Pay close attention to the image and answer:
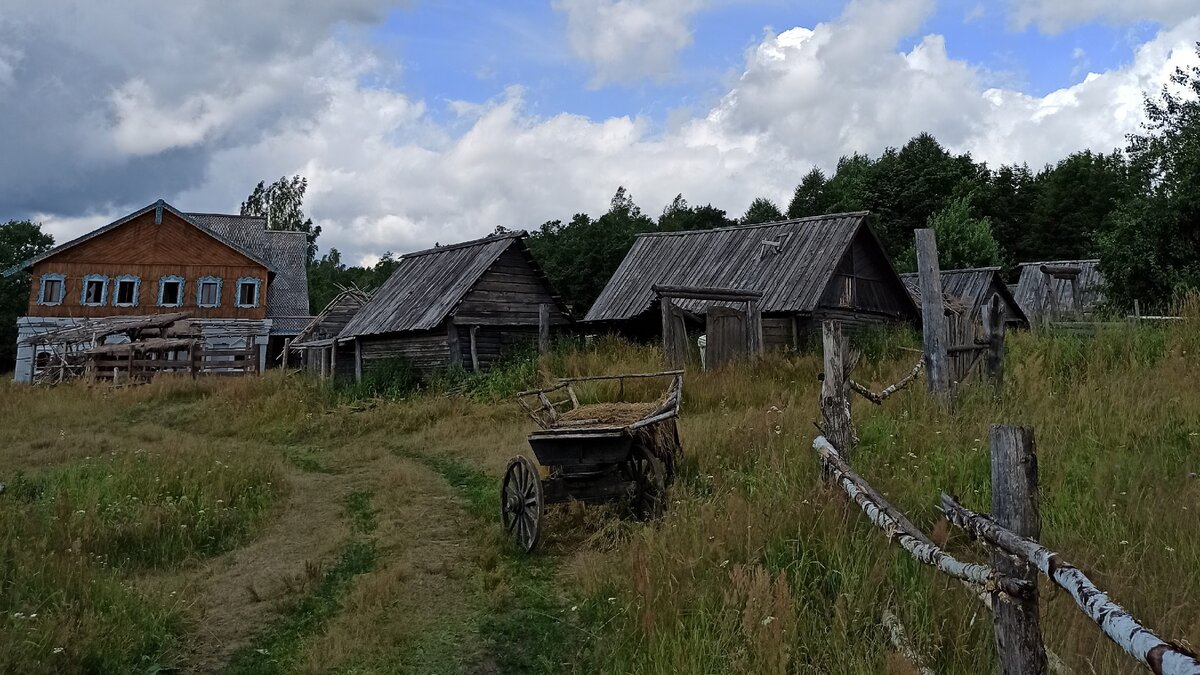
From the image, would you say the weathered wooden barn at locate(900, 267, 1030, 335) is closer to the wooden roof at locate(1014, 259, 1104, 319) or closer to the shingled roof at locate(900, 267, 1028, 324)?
the shingled roof at locate(900, 267, 1028, 324)

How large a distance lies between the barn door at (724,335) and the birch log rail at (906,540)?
1209 centimetres

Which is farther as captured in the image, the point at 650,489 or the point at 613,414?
the point at 613,414

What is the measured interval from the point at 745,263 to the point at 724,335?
5.67 m

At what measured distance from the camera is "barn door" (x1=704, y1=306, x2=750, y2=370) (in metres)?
18.2

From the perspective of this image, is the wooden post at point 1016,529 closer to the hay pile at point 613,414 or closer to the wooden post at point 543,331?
the hay pile at point 613,414

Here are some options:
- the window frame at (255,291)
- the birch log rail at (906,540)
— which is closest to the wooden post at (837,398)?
the birch log rail at (906,540)

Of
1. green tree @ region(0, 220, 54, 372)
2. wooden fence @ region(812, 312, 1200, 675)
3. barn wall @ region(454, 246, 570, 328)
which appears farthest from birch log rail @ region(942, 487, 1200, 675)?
green tree @ region(0, 220, 54, 372)

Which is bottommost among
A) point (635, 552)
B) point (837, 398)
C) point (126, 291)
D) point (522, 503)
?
point (635, 552)

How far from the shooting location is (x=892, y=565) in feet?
14.9

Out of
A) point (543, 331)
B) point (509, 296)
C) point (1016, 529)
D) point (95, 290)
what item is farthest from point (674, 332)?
point (95, 290)

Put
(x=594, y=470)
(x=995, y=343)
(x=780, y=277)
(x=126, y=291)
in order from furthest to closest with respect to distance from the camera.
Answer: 1. (x=126, y=291)
2. (x=780, y=277)
3. (x=995, y=343)
4. (x=594, y=470)

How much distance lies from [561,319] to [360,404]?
7009 millimetres

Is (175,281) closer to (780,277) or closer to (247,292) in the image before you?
(247,292)

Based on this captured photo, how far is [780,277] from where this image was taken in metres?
22.0
